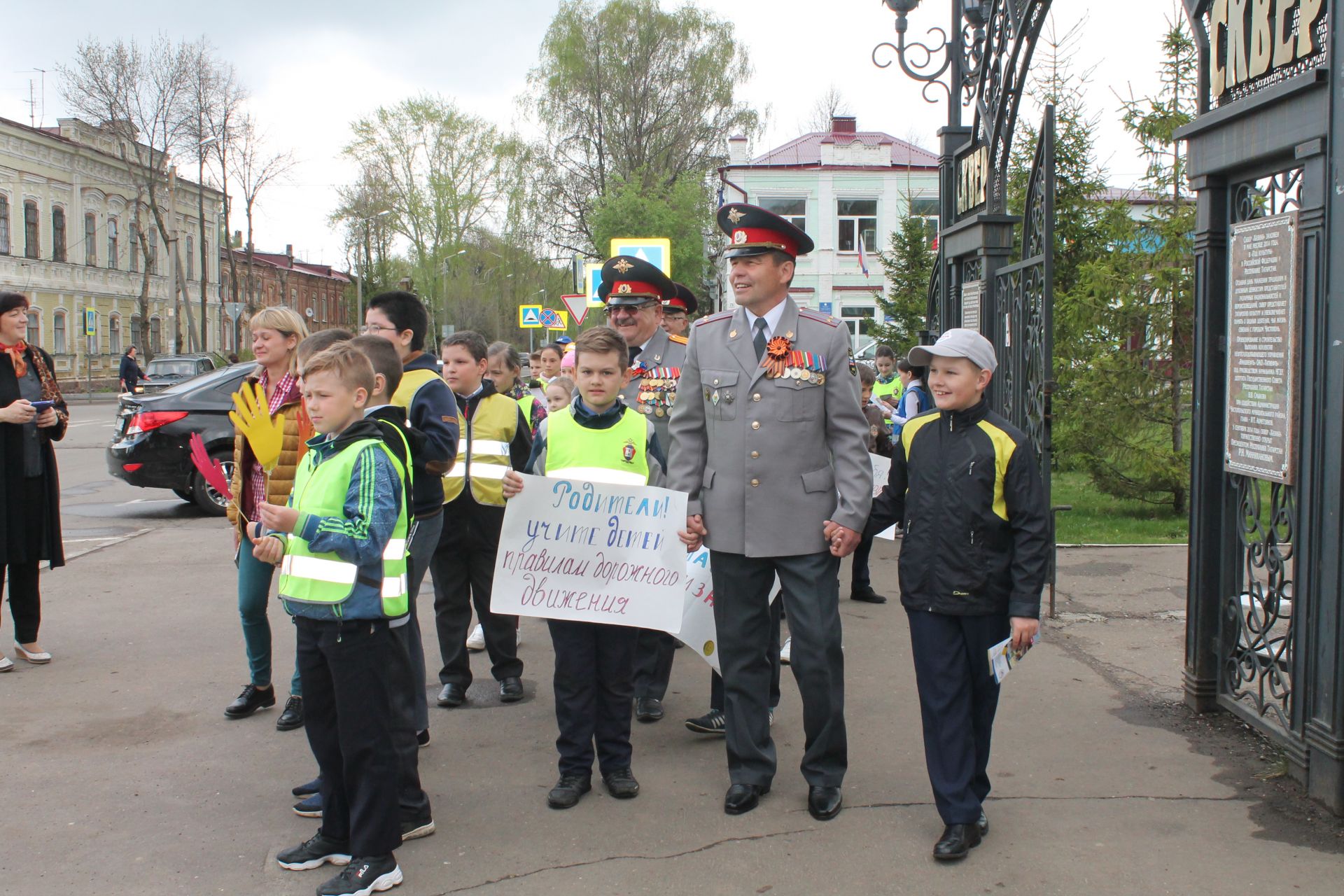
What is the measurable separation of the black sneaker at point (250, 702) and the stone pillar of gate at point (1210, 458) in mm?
4370

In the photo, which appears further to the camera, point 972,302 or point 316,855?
point 972,302

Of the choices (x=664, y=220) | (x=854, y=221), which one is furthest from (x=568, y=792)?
(x=854, y=221)

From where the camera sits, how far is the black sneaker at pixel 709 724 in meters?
5.34

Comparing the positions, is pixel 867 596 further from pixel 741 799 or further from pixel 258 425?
pixel 258 425

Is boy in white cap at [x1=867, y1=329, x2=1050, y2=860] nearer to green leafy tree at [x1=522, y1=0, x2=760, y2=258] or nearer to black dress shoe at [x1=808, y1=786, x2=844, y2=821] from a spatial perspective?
black dress shoe at [x1=808, y1=786, x2=844, y2=821]

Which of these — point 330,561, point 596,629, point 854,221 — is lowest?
point 596,629

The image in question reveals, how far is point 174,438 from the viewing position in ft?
40.9

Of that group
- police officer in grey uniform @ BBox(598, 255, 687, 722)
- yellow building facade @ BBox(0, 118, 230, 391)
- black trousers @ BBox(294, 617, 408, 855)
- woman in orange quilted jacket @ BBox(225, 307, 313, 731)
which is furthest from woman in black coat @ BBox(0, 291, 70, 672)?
yellow building facade @ BBox(0, 118, 230, 391)

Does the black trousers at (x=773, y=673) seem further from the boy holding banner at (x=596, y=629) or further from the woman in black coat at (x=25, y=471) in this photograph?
the woman in black coat at (x=25, y=471)

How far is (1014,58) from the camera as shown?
7699 mm

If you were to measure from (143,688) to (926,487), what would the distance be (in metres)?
4.42

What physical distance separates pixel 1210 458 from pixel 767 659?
7.44ft

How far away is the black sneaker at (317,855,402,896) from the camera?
12.1ft

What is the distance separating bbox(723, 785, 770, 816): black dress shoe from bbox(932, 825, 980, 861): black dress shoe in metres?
0.72
